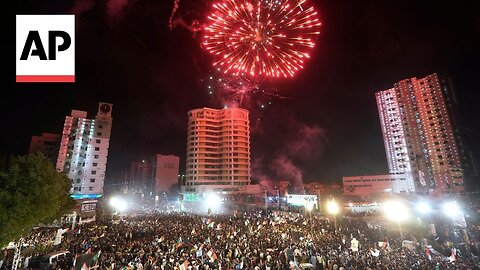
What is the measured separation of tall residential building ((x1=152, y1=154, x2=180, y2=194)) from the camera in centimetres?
10412

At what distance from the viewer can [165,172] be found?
106m

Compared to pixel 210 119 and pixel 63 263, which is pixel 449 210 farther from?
pixel 210 119

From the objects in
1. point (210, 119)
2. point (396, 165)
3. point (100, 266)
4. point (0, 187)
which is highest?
point (210, 119)

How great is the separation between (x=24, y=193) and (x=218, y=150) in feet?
225

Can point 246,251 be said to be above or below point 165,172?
below

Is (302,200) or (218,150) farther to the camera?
(218,150)

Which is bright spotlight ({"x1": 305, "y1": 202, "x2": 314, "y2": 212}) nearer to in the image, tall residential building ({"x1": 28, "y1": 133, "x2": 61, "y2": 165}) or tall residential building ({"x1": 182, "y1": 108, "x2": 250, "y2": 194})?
tall residential building ({"x1": 182, "y1": 108, "x2": 250, "y2": 194})

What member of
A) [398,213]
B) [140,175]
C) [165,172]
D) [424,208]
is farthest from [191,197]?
[140,175]

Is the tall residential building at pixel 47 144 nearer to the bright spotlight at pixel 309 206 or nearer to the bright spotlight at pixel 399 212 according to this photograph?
the bright spotlight at pixel 309 206

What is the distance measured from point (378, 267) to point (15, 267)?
2037 cm

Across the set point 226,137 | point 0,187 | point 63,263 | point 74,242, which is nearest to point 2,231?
point 0,187

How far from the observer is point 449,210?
90.4 feet

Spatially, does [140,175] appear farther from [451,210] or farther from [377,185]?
[451,210]

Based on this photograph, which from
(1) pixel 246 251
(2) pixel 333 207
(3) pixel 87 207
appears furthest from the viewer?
(3) pixel 87 207
